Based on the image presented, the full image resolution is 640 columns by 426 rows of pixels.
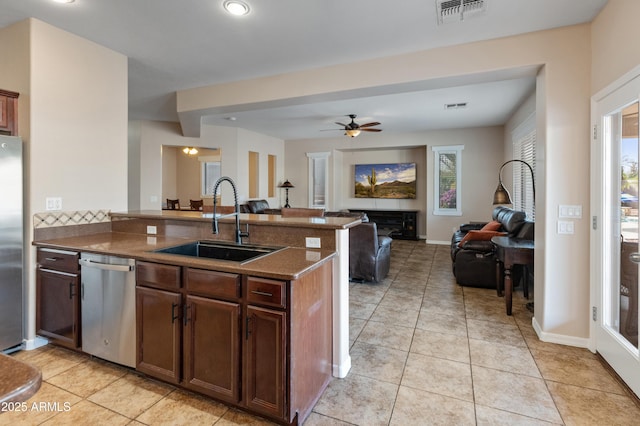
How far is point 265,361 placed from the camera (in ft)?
5.73

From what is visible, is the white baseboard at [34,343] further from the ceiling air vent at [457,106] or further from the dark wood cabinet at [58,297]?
the ceiling air vent at [457,106]

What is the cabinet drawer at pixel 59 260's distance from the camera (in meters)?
2.46

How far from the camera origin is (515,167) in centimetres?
603

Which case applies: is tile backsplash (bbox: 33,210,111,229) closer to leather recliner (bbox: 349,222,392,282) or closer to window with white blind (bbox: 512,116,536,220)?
leather recliner (bbox: 349,222,392,282)

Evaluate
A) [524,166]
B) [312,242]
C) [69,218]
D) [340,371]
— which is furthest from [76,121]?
[524,166]

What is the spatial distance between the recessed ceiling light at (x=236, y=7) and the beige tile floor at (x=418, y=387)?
2.84 metres

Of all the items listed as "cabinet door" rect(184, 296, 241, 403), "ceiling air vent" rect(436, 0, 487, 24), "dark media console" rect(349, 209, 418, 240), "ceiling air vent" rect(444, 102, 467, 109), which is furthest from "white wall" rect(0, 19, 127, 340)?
"dark media console" rect(349, 209, 418, 240)

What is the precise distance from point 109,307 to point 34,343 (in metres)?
1.07

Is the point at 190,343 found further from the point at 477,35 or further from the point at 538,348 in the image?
the point at 477,35

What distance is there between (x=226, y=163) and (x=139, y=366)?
5.62 metres

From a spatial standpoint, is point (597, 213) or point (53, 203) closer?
A: point (597, 213)

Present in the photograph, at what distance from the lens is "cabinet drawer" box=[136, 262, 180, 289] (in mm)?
1997

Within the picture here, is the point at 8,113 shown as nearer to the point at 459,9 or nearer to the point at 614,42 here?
the point at 459,9

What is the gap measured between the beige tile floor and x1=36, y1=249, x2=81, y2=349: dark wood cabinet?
177mm
